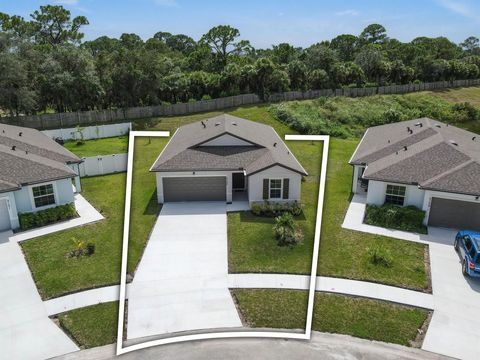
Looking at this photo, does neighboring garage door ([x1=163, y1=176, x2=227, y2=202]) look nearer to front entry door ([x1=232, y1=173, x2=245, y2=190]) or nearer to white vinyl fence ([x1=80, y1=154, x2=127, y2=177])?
front entry door ([x1=232, y1=173, x2=245, y2=190])

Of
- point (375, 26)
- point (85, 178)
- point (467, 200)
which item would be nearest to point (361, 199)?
point (467, 200)

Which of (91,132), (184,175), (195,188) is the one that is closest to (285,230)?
(195,188)

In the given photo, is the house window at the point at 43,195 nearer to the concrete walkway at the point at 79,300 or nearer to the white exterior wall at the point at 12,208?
the white exterior wall at the point at 12,208

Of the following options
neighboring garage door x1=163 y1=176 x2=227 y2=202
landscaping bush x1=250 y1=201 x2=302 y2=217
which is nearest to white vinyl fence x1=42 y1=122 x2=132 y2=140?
neighboring garage door x1=163 y1=176 x2=227 y2=202

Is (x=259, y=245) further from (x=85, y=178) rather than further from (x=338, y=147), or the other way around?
(x=338, y=147)

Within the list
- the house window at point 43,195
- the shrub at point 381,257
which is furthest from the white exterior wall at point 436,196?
the house window at point 43,195
